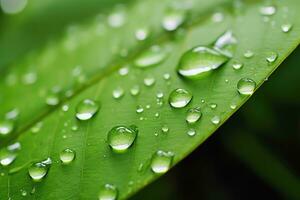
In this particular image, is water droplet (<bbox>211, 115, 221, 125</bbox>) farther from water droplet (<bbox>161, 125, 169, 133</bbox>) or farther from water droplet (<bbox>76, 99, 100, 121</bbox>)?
water droplet (<bbox>76, 99, 100, 121</bbox>)

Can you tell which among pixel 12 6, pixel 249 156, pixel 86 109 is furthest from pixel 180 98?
pixel 12 6

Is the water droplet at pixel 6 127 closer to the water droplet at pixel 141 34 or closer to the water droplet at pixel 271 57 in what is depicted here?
the water droplet at pixel 141 34

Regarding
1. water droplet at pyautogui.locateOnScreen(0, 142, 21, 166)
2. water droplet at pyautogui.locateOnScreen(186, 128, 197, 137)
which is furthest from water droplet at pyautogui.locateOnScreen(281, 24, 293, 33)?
water droplet at pyautogui.locateOnScreen(0, 142, 21, 166)

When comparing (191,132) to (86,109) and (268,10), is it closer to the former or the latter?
(86,109)

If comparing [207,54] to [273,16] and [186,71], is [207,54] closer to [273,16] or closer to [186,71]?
[186,71]

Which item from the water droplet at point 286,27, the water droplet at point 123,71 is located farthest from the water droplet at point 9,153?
the water droplet at point 286,27

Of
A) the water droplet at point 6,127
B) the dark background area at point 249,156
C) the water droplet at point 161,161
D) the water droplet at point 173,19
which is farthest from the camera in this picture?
the dark background area at point 249,156
